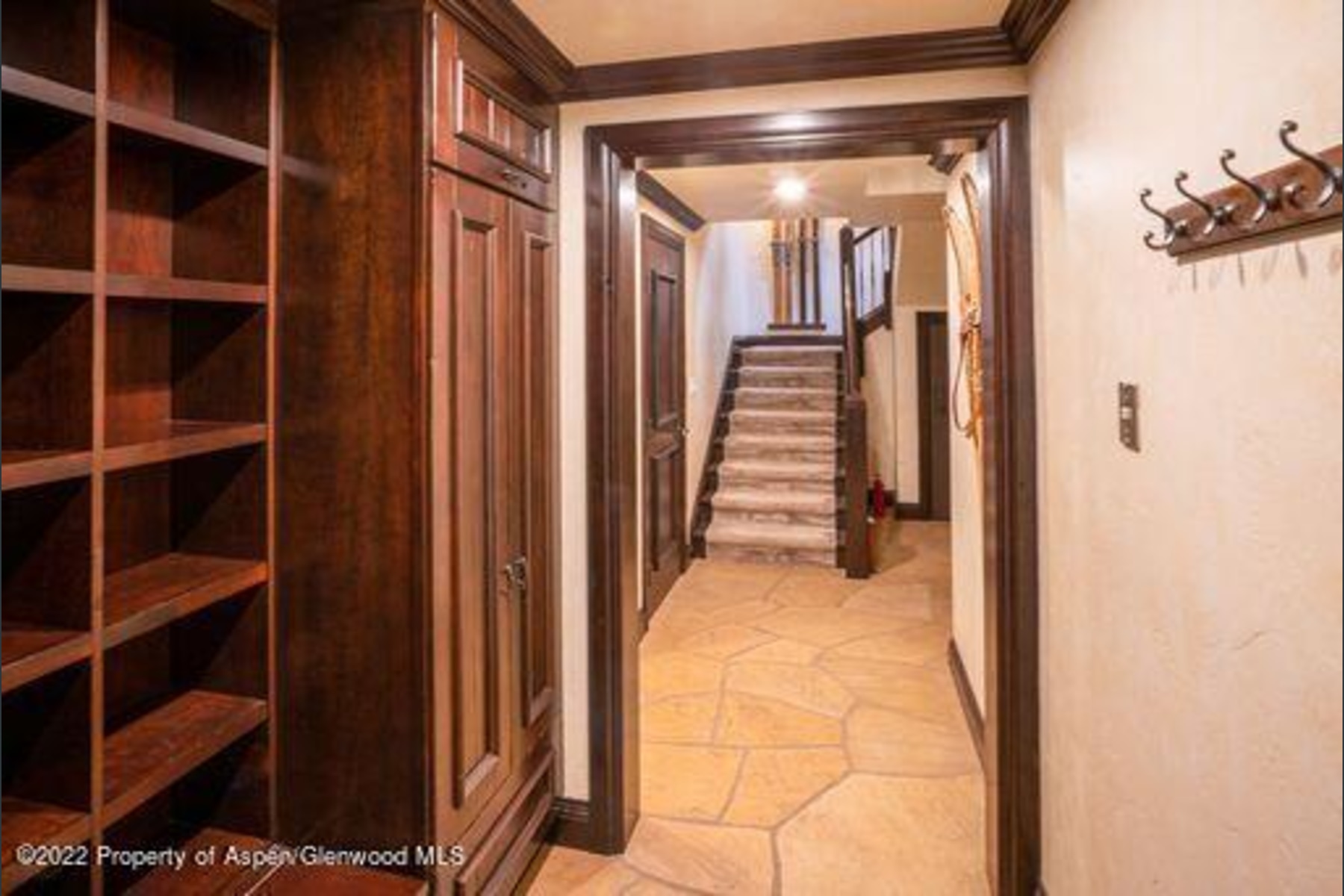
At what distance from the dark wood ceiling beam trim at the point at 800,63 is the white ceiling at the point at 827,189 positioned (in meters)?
0.76

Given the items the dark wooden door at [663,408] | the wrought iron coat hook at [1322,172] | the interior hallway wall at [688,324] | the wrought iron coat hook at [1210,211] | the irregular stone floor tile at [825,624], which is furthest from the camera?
the dark wooden door at [663,408]

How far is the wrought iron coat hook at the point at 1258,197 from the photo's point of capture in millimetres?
867

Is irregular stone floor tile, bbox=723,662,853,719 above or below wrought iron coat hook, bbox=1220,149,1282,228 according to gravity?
below

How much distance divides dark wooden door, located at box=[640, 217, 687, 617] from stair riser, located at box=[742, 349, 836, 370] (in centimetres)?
223

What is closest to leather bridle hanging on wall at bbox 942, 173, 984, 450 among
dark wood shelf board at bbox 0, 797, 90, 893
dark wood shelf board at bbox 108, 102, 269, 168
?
dark wood shelf board at bbox 108, 102, 269, 168

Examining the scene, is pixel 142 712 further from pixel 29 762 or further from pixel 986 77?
pixel 986 77

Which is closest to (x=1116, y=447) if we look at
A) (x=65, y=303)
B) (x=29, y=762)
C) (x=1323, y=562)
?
(x=1323, y=562)

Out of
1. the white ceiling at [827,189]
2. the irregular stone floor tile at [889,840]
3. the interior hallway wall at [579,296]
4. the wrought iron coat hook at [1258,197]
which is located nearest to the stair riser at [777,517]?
the white ceiling at [827,189]

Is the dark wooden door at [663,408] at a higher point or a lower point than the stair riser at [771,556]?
higher

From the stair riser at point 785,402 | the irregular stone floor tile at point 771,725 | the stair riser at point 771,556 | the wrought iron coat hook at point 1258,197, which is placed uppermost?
the stair riser at point 785,402

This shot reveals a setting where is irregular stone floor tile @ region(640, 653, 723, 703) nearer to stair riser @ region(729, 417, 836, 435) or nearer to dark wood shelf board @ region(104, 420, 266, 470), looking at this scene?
dark wood shelf board @ region(104, 420, 266, 470)

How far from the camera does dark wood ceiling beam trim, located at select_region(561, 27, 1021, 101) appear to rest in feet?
6.23

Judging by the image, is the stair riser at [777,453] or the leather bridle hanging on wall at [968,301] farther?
the stair riser at [777,453]

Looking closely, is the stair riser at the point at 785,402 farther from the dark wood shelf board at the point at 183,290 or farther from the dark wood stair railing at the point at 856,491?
the dark wood shelf board at the point at 183,290
